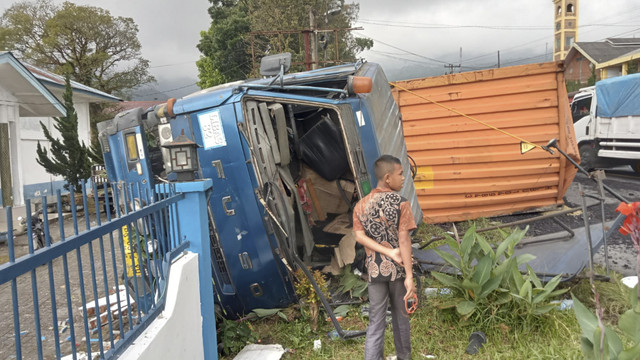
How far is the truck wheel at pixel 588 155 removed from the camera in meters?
10.7

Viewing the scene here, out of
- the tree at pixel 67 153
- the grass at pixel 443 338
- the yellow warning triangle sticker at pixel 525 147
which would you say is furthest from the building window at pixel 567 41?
the grass at pixel 443 338

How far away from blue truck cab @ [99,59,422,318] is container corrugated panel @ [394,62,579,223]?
2.60 m

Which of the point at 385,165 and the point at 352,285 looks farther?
the point at 352,285

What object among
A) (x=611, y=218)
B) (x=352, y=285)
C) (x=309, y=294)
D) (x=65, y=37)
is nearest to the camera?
(x=309, y=294)

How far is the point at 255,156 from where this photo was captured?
11.8 ft

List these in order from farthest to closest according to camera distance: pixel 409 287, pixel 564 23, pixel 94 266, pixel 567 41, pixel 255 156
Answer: pixel 564 23
pixel 567 41
pixel 255 156
pixel 409 287
pixel 94 266

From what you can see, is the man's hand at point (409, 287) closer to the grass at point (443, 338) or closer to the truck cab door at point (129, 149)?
the grass at point (443, 338)

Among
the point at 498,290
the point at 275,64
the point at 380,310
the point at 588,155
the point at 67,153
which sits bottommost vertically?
the point at 498,290

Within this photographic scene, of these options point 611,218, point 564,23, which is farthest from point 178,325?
point 564,23

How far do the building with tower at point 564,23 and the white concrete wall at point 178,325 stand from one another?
55426 mm

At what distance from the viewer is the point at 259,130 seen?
12.2 ft

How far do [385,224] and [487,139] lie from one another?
446 cm

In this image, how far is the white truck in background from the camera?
941 centimetres

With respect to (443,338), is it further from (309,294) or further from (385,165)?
(385,165)
